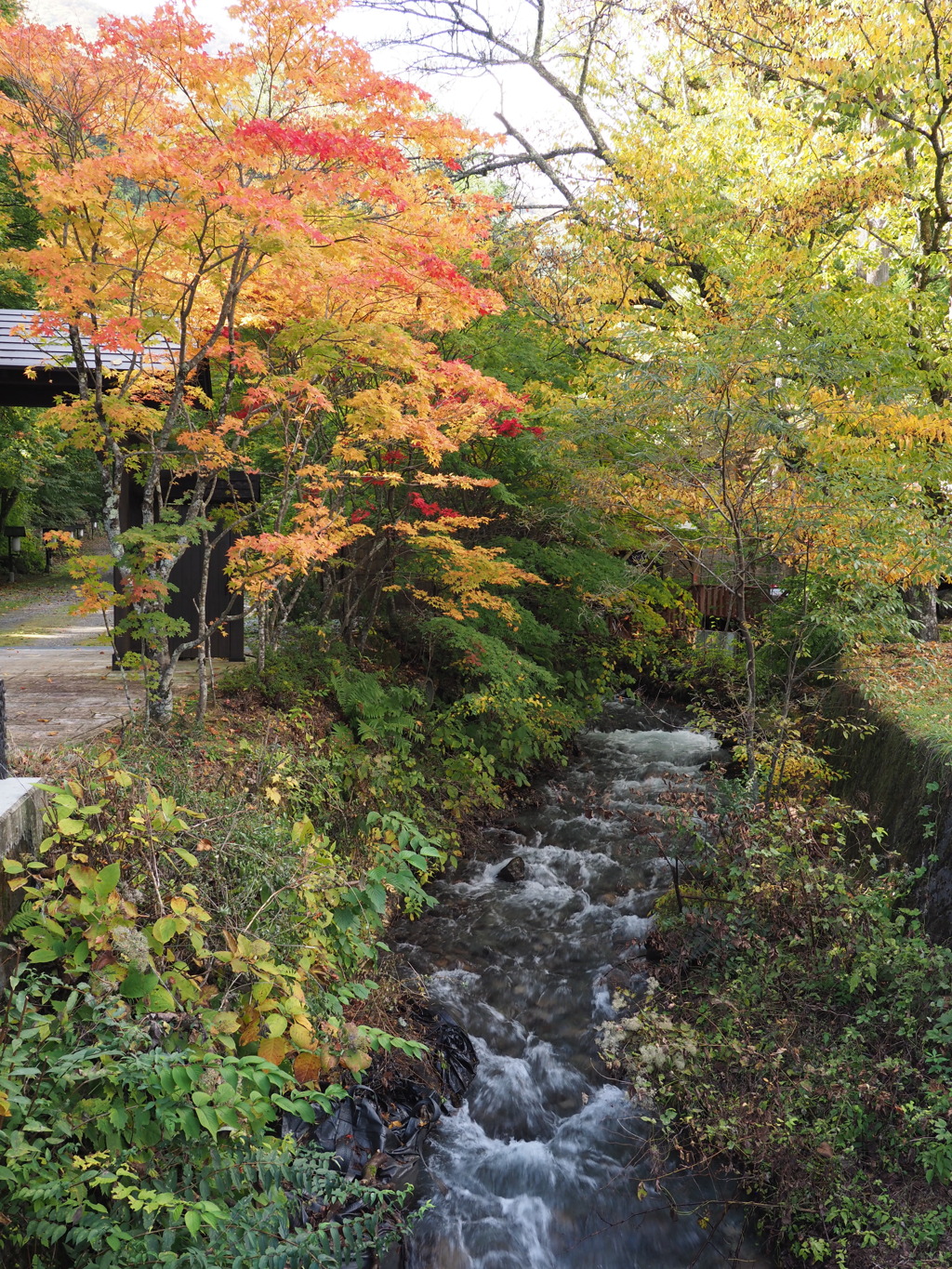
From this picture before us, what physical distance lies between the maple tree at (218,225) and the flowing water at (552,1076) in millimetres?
3817

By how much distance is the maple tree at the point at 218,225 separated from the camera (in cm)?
589

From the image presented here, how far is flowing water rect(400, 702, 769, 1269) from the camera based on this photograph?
5070mm

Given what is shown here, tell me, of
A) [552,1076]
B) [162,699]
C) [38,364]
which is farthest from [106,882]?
[38,364]

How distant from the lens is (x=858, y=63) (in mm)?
10078

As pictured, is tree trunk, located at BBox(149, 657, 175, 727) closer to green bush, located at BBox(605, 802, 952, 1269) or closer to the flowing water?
the flowing water

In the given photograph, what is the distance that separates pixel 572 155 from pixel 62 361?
1122 centimetres

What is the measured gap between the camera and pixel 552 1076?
6.41m

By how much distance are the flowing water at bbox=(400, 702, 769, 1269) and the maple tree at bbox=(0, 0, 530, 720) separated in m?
3.82

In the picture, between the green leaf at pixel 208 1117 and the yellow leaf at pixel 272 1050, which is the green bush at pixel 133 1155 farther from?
the yellow leaf at pixel 272 1050

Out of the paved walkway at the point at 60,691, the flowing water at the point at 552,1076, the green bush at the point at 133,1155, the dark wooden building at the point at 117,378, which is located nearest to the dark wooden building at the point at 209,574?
the dark wooden building at the point at 117,378

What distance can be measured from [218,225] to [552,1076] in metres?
6.85

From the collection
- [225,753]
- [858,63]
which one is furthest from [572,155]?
[225,753]

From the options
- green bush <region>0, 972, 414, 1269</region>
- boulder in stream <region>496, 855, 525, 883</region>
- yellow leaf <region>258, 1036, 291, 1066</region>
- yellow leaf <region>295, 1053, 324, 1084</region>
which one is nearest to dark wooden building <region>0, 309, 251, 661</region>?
boulder in stream <region>496, 855, 525, 883</region>

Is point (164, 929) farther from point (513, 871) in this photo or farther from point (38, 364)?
point (38, 364)
